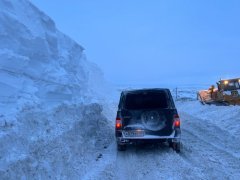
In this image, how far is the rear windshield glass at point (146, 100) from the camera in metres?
11.7

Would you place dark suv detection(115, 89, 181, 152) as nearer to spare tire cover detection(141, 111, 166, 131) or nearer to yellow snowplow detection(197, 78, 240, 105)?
spare tire cover detection(141, 111, 166, 131)

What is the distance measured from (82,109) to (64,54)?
6.11 m

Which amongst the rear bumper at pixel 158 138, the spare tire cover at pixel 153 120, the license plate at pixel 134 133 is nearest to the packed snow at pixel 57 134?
the rear bumper at pixel 158 138

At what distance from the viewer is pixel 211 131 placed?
16.5m

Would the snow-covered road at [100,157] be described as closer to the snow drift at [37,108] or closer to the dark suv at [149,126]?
the snow drift at [37,108]

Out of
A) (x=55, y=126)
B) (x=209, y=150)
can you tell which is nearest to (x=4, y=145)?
(x=55, y=126)

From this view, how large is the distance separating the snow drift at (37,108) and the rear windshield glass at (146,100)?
2002 millimetres

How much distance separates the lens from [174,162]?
957cm

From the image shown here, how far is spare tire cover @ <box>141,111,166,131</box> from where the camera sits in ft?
36.0

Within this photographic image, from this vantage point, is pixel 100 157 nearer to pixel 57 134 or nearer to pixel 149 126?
pixel 57 134

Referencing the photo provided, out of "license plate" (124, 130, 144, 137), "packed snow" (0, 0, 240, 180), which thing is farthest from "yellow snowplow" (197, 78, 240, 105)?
"license plate" (124, 130, 144, 137)

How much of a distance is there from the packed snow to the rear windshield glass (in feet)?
4.71

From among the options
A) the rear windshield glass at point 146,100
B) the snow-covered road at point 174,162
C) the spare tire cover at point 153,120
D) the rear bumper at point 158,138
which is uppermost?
the rear windshield glass at point 146,100

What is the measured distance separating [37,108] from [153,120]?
12.1 feet
